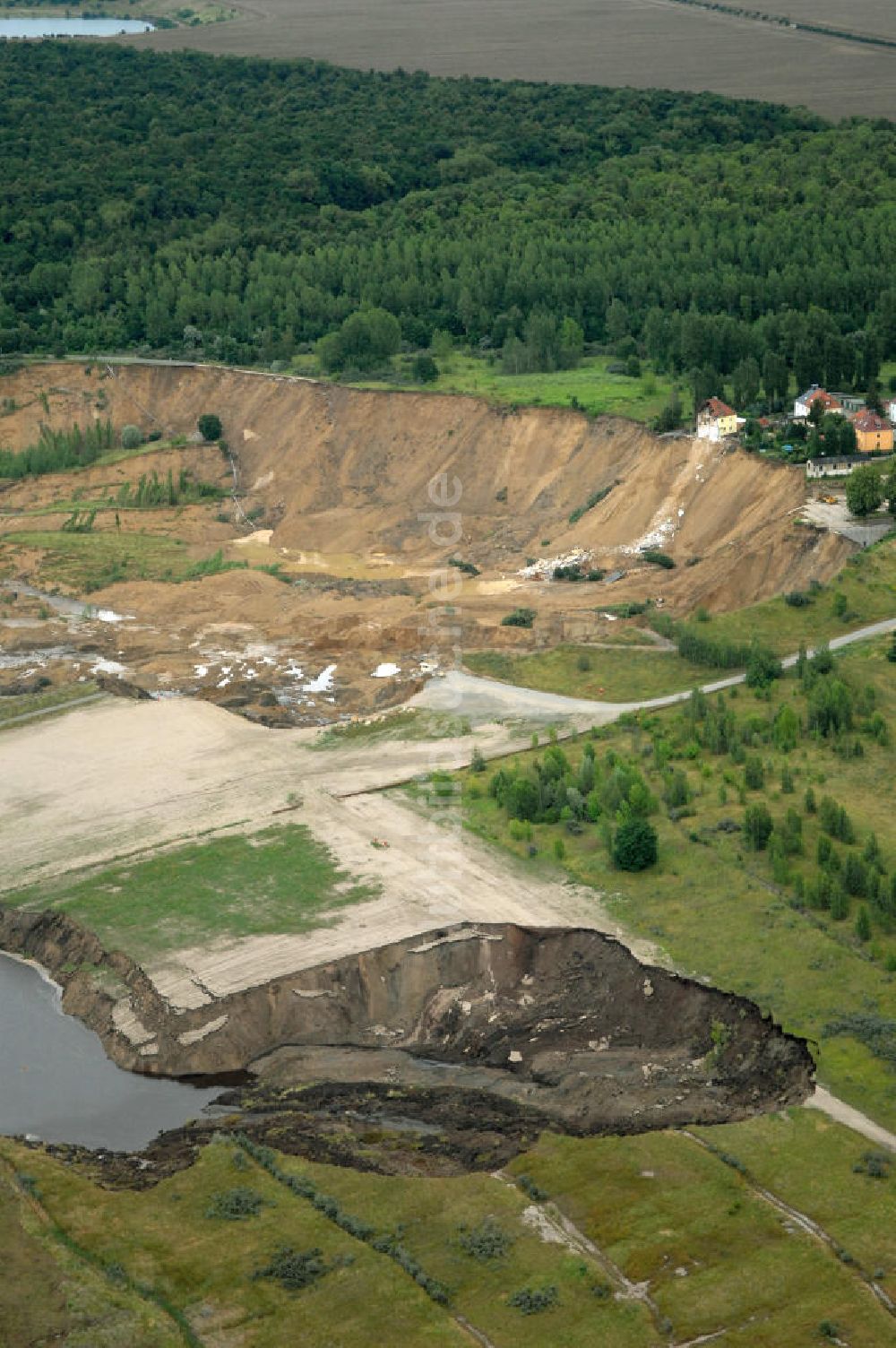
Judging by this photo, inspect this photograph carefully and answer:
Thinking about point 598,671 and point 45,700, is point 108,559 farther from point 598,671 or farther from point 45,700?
point 598,671

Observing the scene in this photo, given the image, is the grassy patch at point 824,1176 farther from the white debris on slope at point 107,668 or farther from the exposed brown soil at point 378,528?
the white debris on slope at point 107,668

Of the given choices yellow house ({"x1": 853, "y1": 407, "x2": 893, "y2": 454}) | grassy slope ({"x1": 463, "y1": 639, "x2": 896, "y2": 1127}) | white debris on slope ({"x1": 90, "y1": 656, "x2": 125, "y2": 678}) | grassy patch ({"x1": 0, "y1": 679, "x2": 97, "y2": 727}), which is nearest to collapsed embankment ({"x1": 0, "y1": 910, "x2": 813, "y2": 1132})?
grassy slope ({"x1": 463, "y1": 639, "x2": 896, "y2": 1127})

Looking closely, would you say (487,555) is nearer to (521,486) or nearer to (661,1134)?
(521,486)

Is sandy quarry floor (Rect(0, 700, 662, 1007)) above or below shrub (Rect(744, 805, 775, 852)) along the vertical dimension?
below

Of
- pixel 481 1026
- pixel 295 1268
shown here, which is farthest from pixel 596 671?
pixel 295 1268

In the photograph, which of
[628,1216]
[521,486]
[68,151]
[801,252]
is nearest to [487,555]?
[521,486]

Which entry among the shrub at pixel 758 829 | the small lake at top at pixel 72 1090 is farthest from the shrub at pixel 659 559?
the small lake at top at pixel 72 1090

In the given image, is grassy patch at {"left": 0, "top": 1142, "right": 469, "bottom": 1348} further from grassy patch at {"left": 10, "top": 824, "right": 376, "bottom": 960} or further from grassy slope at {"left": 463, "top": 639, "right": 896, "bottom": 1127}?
grassy slope at {"left": 463, "top": 639, "right": 896, "bottom": 1127}
